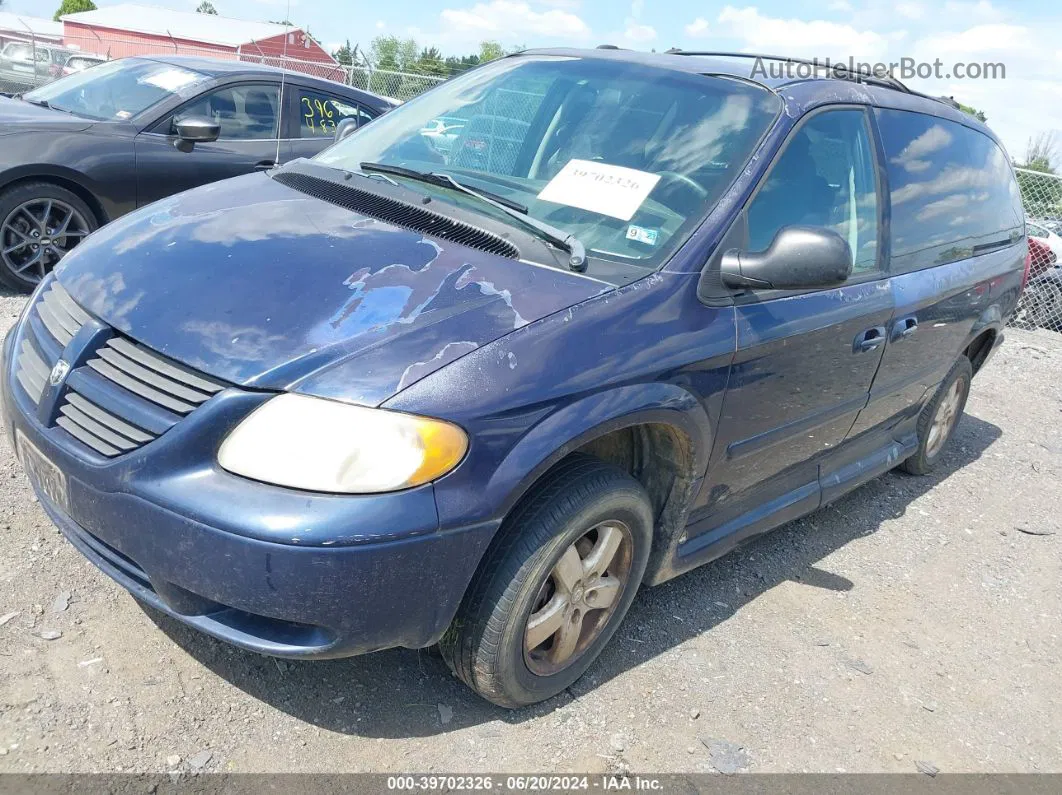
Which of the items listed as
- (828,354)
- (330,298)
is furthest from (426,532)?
(828,354)

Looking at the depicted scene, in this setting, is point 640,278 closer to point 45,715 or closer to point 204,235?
point 204,235

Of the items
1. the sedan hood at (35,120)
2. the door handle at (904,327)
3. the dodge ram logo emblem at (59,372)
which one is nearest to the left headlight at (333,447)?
the dodge ram logo emblem at (59,372)

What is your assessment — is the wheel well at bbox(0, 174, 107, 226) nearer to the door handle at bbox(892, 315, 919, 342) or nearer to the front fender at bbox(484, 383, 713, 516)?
the front fender at bbox(484, 383, 713, 516)

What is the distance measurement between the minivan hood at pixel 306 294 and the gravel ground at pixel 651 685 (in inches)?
40.2

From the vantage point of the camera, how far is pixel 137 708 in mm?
2477

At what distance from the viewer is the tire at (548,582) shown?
241cm

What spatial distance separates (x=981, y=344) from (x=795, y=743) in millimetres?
3161

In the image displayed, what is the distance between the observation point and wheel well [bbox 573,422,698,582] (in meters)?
2.81

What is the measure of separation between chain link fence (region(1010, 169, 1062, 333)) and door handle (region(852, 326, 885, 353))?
323 inches

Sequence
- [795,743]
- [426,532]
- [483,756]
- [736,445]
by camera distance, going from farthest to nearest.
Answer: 1. [736,445]
2. [795,743]
3. [483,756]
4. [426,532]

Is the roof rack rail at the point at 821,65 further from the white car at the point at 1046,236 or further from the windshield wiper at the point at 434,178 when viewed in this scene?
the white car at the point at 1046,236

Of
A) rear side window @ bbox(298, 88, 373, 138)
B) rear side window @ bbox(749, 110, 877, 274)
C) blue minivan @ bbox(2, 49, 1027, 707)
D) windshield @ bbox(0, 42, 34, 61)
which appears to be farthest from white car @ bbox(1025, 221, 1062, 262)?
windshield @ bbox(0, 42, 34, 61)

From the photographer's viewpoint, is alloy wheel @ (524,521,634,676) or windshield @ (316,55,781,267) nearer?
alloy wheel @ (524,521,634,676)

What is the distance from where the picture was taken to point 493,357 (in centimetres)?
222
